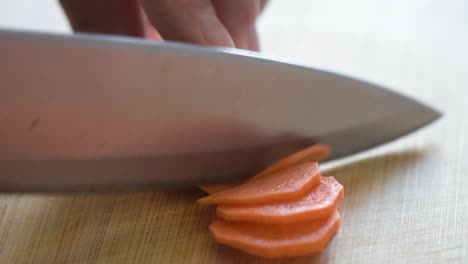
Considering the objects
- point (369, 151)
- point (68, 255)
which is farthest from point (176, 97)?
point (369, 151)

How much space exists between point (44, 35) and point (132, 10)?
50cm

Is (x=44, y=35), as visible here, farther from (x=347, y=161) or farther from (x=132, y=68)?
(x=347, y=161)

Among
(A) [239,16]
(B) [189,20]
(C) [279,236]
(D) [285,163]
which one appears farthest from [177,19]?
(C) [279,236]

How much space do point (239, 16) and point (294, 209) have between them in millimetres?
487

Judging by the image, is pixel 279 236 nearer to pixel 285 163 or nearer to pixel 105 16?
pixel 285 163

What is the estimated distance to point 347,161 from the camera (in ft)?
5.60

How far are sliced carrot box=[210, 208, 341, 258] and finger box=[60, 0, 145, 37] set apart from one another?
1.88ft

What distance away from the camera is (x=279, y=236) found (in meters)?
1.46

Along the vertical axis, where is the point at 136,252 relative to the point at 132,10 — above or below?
below

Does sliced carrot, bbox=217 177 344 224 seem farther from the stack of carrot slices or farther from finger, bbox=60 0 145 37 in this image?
finger, bbox=60 0 145 37

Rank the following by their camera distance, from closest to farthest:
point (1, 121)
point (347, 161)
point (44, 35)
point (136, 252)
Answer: point (44, 35), point (1, 121), point (136, 252), point (347, 161)

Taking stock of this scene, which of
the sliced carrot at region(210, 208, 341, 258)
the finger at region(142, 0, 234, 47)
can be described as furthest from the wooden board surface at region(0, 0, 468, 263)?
the finger at region(142, 0, 234, 47)

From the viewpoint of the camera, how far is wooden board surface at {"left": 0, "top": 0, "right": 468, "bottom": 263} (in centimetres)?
150

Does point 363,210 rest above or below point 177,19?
below
